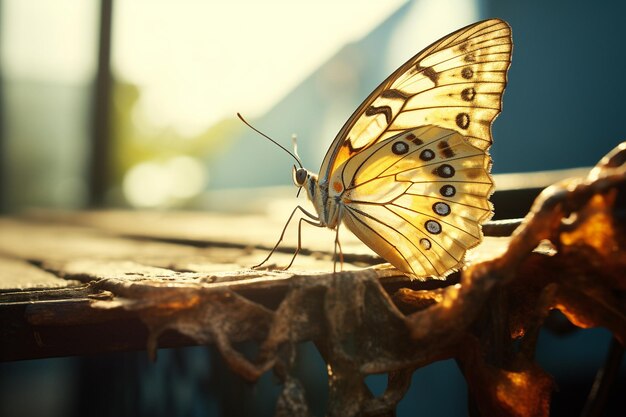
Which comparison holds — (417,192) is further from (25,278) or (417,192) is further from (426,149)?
(25,278)

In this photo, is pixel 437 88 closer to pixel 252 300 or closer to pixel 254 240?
pixel 252 300

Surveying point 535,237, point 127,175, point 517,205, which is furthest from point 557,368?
point 127,175

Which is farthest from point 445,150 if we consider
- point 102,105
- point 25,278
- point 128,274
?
point 102,105

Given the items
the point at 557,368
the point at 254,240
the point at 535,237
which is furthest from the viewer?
the point at 557,368

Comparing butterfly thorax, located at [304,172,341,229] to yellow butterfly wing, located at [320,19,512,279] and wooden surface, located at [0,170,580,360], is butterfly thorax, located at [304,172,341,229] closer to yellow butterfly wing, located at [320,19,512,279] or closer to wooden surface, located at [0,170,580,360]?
yellow butterfly wing, located at [320,19,512,279]

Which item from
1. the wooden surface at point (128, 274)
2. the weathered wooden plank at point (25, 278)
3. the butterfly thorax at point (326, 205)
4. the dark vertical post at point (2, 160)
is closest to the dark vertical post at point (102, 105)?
the dark vertical post at point (2, 160)

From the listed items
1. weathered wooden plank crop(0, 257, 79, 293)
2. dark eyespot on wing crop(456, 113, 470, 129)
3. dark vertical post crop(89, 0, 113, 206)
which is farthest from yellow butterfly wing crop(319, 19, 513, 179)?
dark vertical post crop(89, 0, 113, 206)
